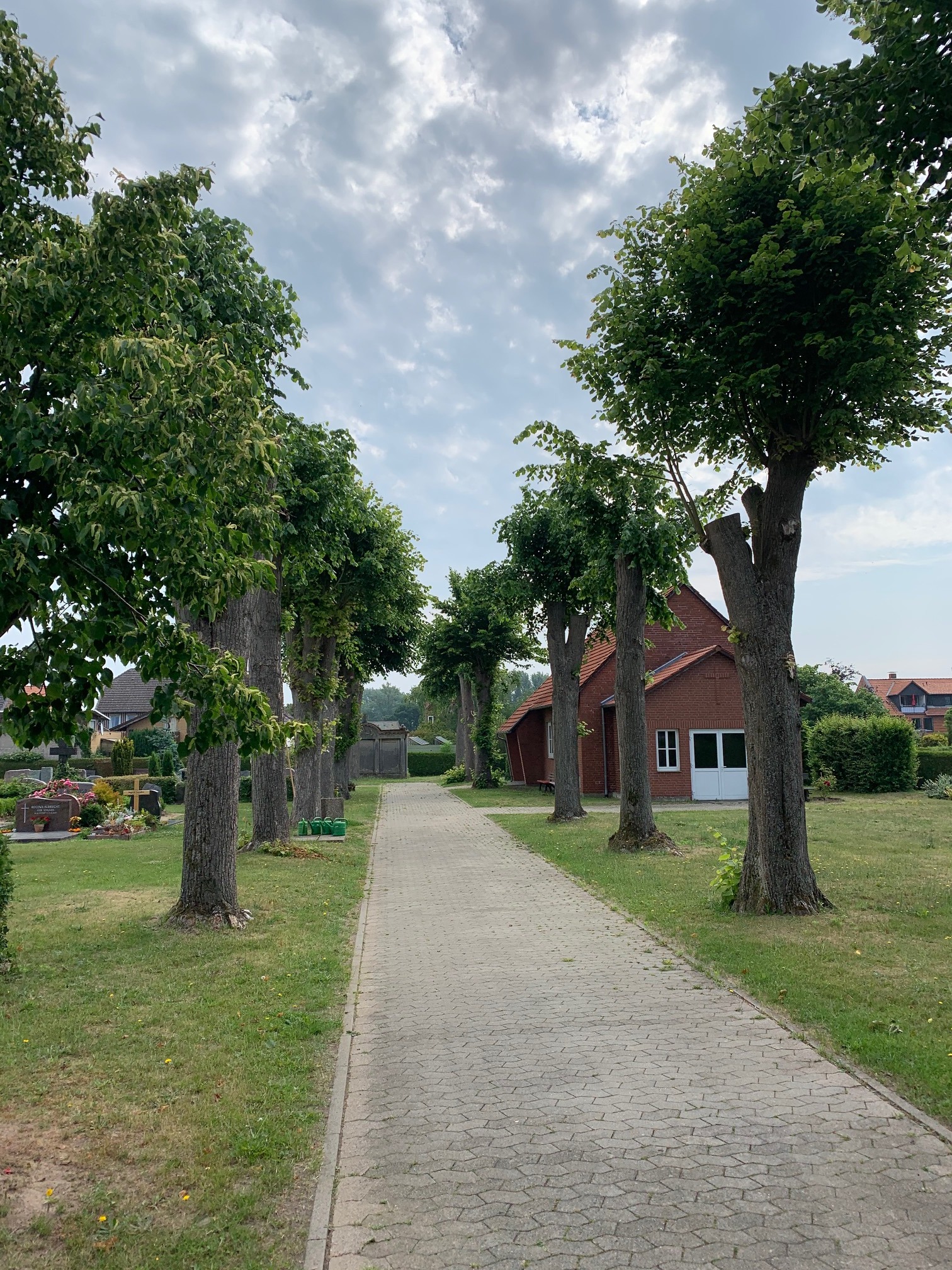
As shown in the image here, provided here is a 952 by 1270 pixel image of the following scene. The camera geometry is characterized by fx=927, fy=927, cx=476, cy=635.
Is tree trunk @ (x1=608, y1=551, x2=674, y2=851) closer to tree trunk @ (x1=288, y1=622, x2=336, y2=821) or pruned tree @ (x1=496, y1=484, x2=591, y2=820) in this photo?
pruned tree @ (x1=496, y1=484, x2=591, y2=820)

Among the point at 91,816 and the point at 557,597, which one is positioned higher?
the point at 557,597

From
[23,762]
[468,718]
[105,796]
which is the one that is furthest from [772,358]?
[23,762]

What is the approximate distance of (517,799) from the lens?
33.9m

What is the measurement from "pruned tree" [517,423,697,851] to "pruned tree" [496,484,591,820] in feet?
12.6

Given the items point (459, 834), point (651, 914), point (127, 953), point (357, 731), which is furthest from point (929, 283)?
point (357, 731)

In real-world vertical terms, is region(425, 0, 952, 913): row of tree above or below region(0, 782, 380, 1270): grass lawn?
above

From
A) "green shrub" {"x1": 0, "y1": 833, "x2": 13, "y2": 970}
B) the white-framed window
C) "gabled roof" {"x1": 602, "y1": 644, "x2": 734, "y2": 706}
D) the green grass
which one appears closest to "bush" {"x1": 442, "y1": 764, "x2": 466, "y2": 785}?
the green grass

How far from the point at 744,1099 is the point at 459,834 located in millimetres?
16443

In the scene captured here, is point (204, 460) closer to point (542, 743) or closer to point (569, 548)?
point (569, 548)

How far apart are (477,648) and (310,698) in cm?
1989

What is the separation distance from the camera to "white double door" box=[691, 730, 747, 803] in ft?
98.3

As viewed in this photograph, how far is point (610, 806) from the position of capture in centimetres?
2784

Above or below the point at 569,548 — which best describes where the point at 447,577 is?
above

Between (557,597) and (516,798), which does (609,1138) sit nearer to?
(557,597)
